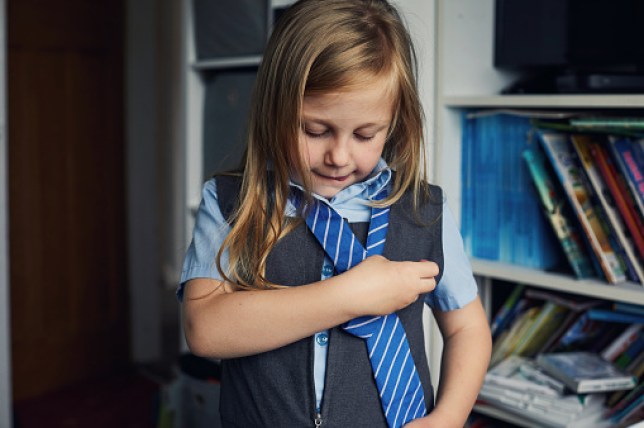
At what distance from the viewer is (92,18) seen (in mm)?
3109

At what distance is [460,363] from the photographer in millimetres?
1152

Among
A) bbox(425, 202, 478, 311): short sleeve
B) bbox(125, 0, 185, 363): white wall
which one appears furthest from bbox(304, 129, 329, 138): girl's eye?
bbox(125, 0, 185, 363): white wall

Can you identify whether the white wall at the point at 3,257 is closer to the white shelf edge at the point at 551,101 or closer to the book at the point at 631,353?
the white shelf edge at the point at 551,101

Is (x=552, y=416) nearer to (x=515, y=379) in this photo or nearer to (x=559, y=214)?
(x=515, y=379)

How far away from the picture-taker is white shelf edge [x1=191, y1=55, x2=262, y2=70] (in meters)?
2.11

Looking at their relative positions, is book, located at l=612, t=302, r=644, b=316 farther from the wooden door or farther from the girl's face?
the wooden door

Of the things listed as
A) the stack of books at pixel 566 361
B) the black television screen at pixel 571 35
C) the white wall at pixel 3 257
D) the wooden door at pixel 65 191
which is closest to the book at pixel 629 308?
the stack of books at pixel 566 361

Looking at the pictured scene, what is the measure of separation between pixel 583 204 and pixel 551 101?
221 mm

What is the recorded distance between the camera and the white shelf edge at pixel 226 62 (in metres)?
2.11

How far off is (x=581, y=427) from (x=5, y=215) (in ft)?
5.21

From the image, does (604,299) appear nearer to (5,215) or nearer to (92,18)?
(5,215)

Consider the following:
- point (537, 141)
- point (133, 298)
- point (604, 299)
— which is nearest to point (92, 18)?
point (133, 298)

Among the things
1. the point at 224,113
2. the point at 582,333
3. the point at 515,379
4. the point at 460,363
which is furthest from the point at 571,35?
the point at 224,113

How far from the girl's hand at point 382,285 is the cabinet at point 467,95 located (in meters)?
0.64
